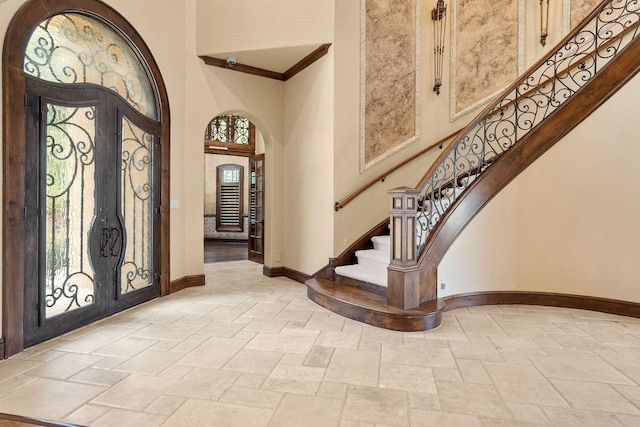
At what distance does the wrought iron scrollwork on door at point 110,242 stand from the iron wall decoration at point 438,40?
15.5ft

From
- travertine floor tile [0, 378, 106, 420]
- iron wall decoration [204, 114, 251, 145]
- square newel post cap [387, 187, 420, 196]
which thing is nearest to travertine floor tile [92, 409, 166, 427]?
travertine floor tile [0, 378, 106, 420]

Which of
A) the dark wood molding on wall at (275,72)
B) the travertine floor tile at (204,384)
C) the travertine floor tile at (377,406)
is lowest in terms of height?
the travertine floor tile at (204,384)

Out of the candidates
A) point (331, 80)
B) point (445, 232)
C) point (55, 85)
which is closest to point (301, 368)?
point (445, 232)

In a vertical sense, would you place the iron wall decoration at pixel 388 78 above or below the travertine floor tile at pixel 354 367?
above

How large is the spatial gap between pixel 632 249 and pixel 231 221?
31.3ft

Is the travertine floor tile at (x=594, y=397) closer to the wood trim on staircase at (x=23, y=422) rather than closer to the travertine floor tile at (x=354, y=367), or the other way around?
the travertine floor tile at (x=354, y=367)

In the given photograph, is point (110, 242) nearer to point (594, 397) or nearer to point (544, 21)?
point (594, 397)

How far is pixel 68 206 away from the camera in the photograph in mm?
3195

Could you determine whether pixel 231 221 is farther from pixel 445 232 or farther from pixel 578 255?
pixel 578 255

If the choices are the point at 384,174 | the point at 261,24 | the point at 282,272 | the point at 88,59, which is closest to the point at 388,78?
the point at 384,174

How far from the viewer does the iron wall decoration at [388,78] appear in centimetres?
484

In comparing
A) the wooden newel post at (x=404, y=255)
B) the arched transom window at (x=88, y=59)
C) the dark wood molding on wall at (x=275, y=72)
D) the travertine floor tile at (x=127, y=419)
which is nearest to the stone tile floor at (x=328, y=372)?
the travertine floor tile at (x=127, y=419)

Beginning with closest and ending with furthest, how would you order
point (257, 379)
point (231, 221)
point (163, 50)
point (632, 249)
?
point (257, 379) → point (632, 249) → point (163, 50) → point (231, 221)

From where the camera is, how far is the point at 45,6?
290 cm
